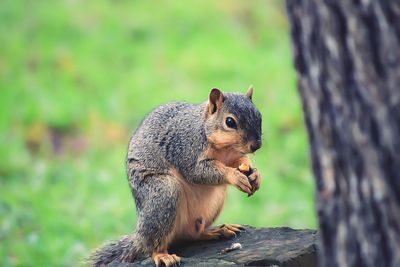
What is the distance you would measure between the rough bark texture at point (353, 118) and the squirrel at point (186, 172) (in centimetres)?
153

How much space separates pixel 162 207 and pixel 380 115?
6.39 ft

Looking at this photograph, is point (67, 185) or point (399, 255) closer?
point (399, 255)

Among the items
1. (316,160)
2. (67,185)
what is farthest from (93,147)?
(316,160)

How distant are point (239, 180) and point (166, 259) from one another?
0.57 meters

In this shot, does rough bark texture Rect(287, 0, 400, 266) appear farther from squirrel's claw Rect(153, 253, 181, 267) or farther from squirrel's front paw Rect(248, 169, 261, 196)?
squirrel's front paw Rect(248, 169, 261, 196)

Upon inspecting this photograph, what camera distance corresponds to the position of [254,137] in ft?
14.5

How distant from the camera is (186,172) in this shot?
468 cm

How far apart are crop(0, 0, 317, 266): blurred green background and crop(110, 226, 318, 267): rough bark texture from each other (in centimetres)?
204

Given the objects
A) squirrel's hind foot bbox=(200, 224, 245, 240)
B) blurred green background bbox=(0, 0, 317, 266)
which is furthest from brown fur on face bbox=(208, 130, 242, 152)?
blurred green background bbox=(0, 0, 317, 266)

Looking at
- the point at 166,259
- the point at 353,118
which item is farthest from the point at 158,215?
the point at 353,118

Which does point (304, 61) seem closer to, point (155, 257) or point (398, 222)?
point (398, 222)

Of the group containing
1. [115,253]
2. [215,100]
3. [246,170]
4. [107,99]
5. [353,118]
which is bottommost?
[353,118]

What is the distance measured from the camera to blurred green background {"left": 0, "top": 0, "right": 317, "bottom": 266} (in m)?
7.71

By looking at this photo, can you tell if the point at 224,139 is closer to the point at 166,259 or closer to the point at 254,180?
the point at 254,180
